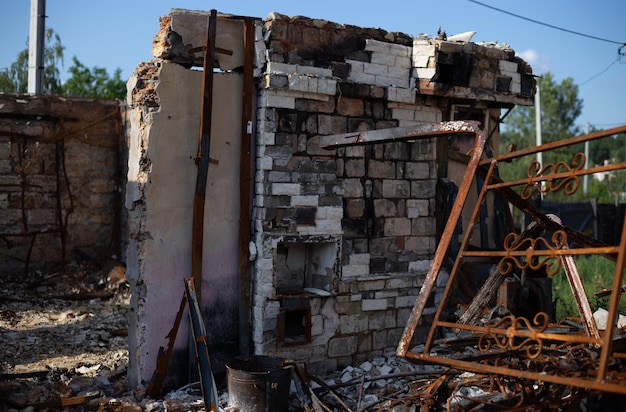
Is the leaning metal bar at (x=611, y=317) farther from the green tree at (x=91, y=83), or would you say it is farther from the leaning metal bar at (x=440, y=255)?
the green tree at (x=91, y=83)

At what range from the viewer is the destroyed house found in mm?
6359

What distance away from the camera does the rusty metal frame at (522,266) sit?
3.74m

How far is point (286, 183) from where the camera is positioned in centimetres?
685

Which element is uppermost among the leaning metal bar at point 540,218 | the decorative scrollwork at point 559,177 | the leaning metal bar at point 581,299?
the decorative scrollwork at point 559,177

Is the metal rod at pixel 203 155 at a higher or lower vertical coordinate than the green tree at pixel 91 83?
lower

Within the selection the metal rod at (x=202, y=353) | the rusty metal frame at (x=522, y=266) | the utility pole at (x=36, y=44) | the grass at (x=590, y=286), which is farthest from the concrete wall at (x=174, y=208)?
the utility pole at (x=36, y=44)

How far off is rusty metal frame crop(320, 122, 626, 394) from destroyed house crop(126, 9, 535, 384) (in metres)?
0.82

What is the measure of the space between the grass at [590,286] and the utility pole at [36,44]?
1011cm

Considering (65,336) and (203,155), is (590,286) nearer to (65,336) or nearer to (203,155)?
(203,155)

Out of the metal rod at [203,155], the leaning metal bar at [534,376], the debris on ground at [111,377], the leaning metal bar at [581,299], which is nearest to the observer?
the leaning metal bar at [534,376]

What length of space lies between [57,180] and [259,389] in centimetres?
646

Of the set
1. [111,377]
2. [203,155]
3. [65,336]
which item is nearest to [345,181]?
[203,155]

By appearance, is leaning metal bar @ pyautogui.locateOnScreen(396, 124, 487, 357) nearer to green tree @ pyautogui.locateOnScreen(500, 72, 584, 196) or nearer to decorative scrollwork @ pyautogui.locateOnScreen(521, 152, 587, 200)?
decorative scrollwork @ pyautogui.locateOnScreen(521, 152, 587, 200)

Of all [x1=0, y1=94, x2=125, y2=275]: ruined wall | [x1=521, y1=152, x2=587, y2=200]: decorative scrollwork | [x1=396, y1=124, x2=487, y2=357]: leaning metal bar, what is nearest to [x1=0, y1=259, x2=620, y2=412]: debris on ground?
[x1=0, y1=94, x2=125, y2=275]: ruined wall
